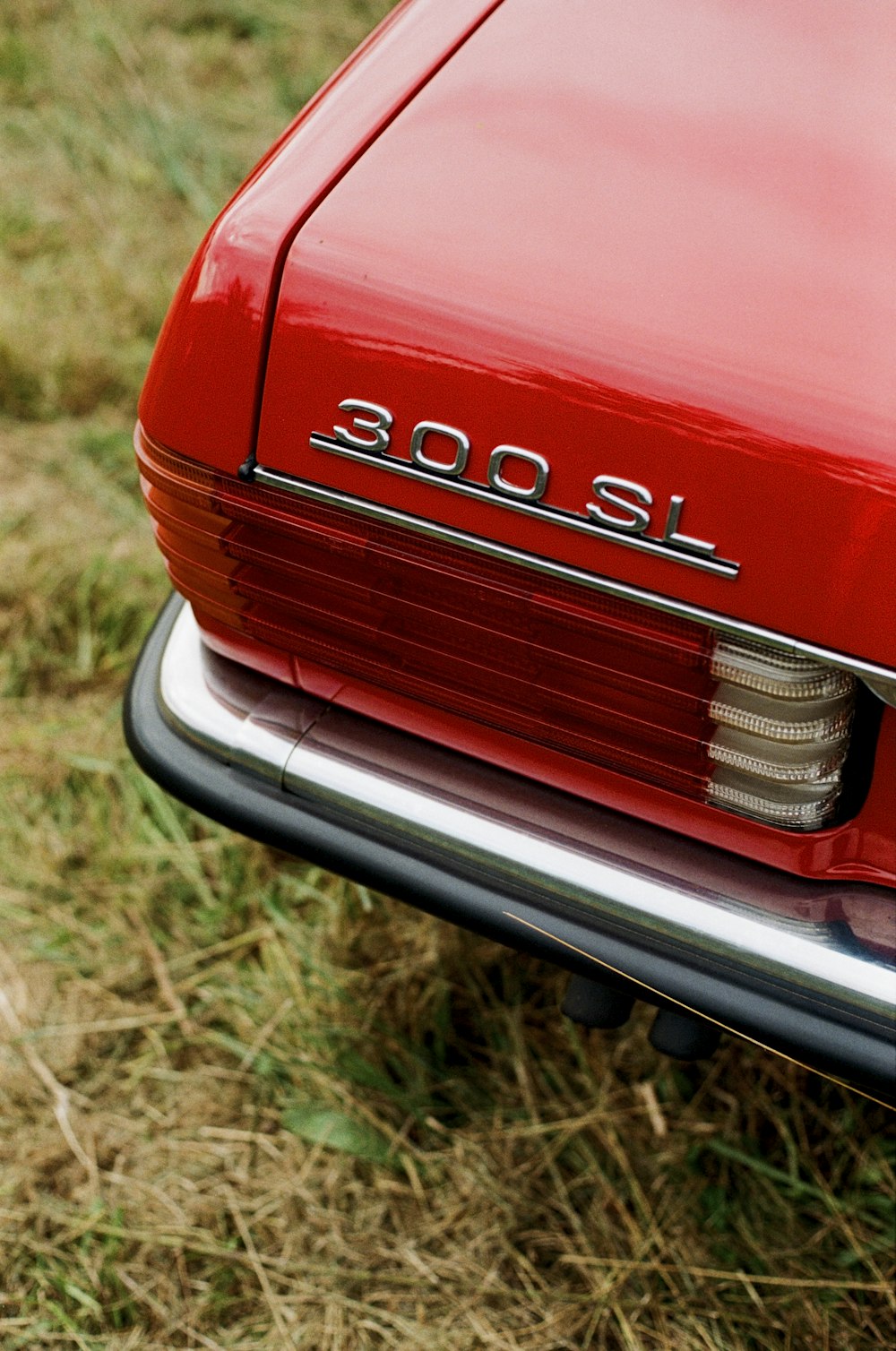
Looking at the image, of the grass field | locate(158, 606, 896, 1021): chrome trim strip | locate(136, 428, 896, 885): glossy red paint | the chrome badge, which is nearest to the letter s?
the chrome badge

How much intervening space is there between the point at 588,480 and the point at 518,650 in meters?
0.22

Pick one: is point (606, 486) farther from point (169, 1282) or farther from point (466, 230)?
point (169, 1282)

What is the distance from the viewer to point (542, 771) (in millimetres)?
1375

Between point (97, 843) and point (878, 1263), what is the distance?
1.42 metres

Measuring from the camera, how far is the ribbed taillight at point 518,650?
1185mm

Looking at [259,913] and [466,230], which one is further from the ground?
[466,230]

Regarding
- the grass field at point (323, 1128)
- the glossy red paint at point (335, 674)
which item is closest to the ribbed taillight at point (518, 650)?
the glossy red paint at point (335, 674)

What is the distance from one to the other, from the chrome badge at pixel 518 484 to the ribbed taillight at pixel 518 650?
0.07 m

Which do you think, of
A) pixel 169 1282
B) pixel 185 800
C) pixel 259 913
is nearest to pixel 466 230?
pixel 185 800

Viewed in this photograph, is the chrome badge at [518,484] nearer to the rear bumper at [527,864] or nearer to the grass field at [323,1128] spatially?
the rear bumper at [527,864]

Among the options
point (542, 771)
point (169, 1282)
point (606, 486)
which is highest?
point (606, 486)

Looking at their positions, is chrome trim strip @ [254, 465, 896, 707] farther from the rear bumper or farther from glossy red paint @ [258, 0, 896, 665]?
the rear bumper

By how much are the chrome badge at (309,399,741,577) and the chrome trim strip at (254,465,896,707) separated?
0.14 ft

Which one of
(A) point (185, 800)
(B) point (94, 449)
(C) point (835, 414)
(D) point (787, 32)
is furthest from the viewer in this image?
(B) point (94, 449)
